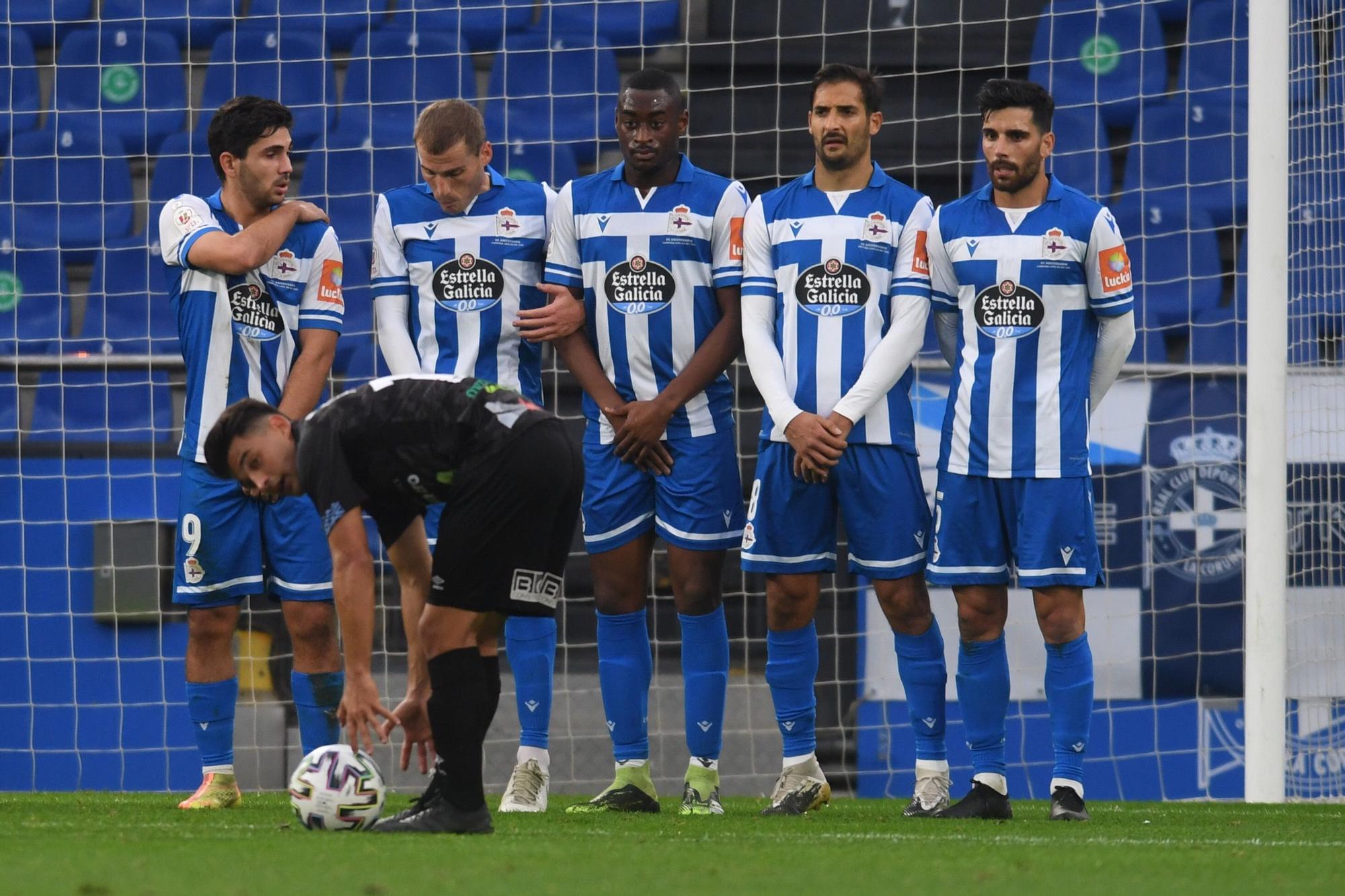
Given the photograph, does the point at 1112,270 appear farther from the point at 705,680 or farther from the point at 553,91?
the point at 553,91

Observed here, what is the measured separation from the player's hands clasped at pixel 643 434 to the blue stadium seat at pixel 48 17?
5.33 m

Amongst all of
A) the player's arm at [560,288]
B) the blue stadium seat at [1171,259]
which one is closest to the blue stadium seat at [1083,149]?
the blue stadium seat at [1171,259]

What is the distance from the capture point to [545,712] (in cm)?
488

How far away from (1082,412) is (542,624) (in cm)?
166

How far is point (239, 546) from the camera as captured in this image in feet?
16.2

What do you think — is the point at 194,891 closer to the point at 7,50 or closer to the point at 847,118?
the point at 847,118

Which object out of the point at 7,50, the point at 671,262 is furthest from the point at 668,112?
the point at 7,50

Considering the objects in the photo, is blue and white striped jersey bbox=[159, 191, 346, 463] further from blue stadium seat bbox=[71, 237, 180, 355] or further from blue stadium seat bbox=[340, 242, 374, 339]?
blue stadium seat bbox=[71, 237, 180, 355]

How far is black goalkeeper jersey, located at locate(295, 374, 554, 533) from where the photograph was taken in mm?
3680

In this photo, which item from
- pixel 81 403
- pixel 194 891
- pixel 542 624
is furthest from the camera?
pixel 81 403

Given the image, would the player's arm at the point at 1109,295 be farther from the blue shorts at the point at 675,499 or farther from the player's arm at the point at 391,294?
the player's arm at the point at 391,294

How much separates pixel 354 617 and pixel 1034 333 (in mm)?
2068

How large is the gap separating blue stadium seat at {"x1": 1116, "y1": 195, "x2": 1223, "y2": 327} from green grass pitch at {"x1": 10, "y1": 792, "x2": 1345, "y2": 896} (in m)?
→ 4.07

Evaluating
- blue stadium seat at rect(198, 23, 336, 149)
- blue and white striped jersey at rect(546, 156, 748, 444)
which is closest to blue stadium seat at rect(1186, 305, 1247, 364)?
blue and white striped jersey at rect(546, 156, 748, 444)
